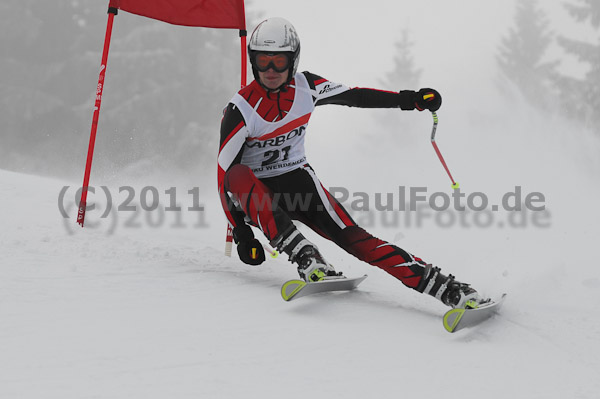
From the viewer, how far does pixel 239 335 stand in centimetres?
257

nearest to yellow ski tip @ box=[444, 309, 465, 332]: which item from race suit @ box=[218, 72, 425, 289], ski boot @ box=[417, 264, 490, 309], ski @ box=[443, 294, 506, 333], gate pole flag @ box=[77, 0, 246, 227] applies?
ski @ box=[443, 294, 506, 333]

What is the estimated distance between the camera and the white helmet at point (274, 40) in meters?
3.64

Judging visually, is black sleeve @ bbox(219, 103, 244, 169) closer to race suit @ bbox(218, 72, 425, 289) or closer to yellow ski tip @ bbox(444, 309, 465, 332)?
race suit @ bbox(218, 72, 425, 289)

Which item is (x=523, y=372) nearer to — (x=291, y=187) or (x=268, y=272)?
(x=291, y=187)

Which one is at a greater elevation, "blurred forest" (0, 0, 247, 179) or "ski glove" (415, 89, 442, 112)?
"blurred forest" (0, 0, 247, 179)

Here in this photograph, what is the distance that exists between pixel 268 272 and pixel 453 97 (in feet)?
73.7

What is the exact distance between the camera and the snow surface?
2088mm

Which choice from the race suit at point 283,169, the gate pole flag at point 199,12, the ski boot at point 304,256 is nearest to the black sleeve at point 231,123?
the race suit at point 283,169

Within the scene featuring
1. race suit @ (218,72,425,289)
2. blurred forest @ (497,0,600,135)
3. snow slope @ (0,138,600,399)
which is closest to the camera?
snow slope @ (0,138,600,399)

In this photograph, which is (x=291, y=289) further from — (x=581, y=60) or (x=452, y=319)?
(x=581, y=60)

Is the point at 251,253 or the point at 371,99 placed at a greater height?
the point at 371,99

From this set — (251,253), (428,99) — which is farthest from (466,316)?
(428,99)

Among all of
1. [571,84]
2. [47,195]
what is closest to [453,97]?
[571,84]

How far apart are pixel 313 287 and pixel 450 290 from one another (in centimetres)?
77
